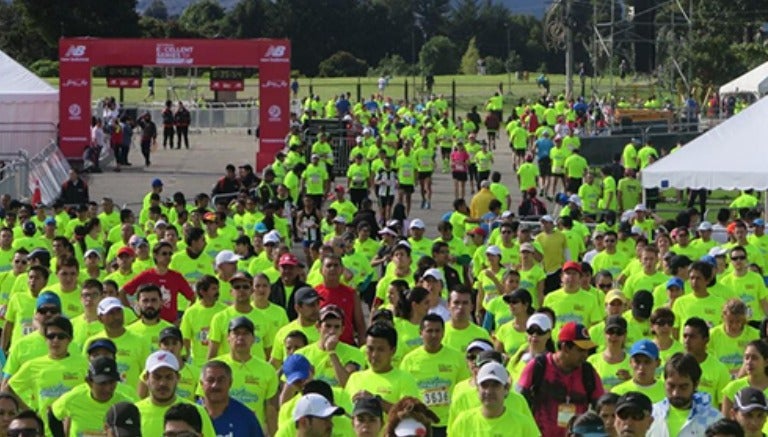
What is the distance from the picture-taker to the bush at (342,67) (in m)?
102

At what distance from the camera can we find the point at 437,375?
11.9m

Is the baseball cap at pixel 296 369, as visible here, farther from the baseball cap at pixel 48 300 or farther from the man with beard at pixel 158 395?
the baseball cap at pixel 48 300

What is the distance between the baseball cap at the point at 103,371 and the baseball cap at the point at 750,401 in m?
3.35

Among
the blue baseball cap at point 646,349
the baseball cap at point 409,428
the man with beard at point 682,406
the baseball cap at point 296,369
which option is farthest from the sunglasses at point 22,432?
the blue baseball cap at point 646,349

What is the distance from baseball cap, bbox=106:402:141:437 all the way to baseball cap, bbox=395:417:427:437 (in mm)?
1372

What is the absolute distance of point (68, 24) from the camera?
86625mm

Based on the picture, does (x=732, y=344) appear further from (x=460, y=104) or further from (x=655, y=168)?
(x=460, y=104)

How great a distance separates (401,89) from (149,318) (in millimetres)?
70207

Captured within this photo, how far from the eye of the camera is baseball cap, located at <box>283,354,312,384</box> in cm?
1055

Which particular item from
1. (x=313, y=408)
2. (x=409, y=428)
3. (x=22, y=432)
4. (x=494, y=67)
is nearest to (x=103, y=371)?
(x=22, y=432)

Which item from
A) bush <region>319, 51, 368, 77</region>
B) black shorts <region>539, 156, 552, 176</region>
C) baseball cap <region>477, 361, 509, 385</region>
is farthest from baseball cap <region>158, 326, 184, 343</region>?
bush <region>319, 51, 368, 77</region>

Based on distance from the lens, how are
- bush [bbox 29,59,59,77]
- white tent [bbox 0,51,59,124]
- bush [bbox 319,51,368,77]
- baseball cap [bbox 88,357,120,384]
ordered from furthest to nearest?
1. bush [bbox 319,51,368,77]
2. bush [bbox 29,59,59,77]
3. white tent [bbox 0,51,59,124]
4. baseball cap [bbox 88,357,120,384]

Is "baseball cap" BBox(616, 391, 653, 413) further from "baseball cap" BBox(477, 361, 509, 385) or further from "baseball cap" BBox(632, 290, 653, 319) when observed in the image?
"baseball cap" BBox(632, 290, 653, 319)

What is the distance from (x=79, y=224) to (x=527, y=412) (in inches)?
529
